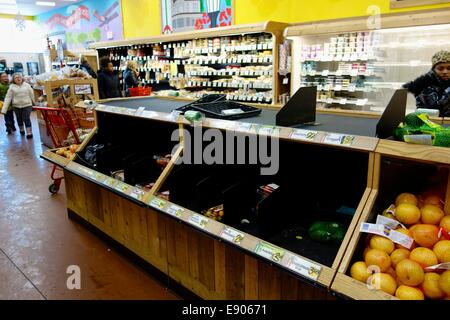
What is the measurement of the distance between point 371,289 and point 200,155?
4.53 ft

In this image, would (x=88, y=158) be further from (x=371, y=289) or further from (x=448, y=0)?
(x=448, y=0)

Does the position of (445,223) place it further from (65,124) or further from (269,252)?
(65,124)

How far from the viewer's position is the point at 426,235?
1.36 meters

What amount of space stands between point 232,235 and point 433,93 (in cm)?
291

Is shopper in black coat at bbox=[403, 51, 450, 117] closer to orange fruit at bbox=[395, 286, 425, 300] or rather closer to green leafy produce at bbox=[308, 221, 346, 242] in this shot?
green leafy produce at bbox=[308, 221, 346, 242]

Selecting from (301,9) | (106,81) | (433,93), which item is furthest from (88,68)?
(433,93)

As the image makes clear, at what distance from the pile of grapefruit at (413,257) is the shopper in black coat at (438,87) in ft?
7.88

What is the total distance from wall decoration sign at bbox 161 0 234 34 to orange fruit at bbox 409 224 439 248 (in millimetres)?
6922

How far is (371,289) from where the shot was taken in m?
1.26

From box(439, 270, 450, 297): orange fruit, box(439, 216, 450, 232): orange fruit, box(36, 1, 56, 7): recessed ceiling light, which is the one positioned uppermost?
box(36, 1, 56, 7): recessed ceiling light

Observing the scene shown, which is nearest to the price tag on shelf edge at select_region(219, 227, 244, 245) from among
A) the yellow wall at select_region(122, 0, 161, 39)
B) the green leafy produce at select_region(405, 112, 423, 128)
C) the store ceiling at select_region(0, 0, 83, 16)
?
the green leafy produce at select_region(405, 112, 423, 128)

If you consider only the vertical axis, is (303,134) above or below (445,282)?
above

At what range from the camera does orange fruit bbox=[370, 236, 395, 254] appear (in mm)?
1371

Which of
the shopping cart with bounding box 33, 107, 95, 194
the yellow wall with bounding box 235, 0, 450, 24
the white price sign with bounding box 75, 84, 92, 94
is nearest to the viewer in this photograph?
the shopping cart with bounding box 33, 107, 95, 194
